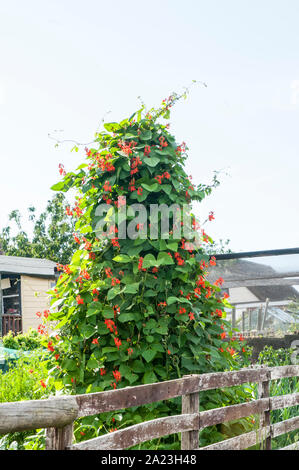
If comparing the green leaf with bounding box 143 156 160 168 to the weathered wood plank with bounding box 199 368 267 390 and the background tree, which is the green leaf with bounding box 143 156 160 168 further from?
the background tree

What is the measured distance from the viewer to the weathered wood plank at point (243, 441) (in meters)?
3.88

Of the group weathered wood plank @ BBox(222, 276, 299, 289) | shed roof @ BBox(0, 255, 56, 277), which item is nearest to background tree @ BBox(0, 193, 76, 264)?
shed roof @ BBox(0, 255, 56, 277)

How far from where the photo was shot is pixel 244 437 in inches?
165

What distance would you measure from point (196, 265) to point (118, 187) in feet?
3.08

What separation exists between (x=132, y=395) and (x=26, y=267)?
53.0ft

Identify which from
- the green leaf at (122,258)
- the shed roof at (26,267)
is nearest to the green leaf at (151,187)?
the green leaf at (122,258)

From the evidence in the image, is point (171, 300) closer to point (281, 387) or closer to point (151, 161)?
point (151, 161)

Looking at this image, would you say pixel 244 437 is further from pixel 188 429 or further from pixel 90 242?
pixel 90 242

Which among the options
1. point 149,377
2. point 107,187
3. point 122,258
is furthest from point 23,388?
point 107,187

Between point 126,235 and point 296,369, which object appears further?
point 296,369

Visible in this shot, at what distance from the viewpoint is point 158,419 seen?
3350mm

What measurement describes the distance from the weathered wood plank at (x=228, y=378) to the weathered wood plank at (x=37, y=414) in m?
1.36

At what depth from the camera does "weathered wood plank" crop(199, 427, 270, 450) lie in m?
3.88
